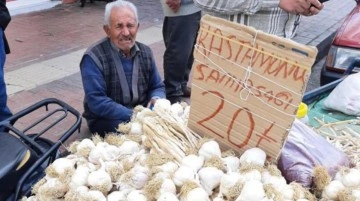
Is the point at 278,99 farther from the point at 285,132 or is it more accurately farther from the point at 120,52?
the point at 120,52

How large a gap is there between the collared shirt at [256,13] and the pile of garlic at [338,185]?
0.84m

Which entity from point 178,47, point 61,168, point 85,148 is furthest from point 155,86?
point 61,168

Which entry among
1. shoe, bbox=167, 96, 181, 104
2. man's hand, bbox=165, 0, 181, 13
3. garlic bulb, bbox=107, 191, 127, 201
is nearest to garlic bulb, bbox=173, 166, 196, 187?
garlic bulb, bbox=107, 191, 127, 201

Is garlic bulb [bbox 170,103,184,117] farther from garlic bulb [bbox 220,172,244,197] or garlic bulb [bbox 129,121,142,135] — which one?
garlic bulb [bbox 220,172,244,197]

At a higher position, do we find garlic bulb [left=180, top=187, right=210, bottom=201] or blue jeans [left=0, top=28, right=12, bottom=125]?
garlic bulb [left=180, top=187, right=210, bottom=201]

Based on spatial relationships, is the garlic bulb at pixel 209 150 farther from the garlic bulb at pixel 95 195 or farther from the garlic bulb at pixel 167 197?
the garlic bulb at pixel 95 195

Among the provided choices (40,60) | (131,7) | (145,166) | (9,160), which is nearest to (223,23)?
(145,166)

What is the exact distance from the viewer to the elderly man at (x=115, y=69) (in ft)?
9.85

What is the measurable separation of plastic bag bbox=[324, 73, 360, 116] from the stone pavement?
2.05 meters

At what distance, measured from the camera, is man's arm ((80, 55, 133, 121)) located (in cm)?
300

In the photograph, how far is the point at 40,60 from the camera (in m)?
5.42

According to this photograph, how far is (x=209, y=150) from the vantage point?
172 cm

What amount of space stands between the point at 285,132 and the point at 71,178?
2.75 feet

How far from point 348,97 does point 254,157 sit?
134cm
